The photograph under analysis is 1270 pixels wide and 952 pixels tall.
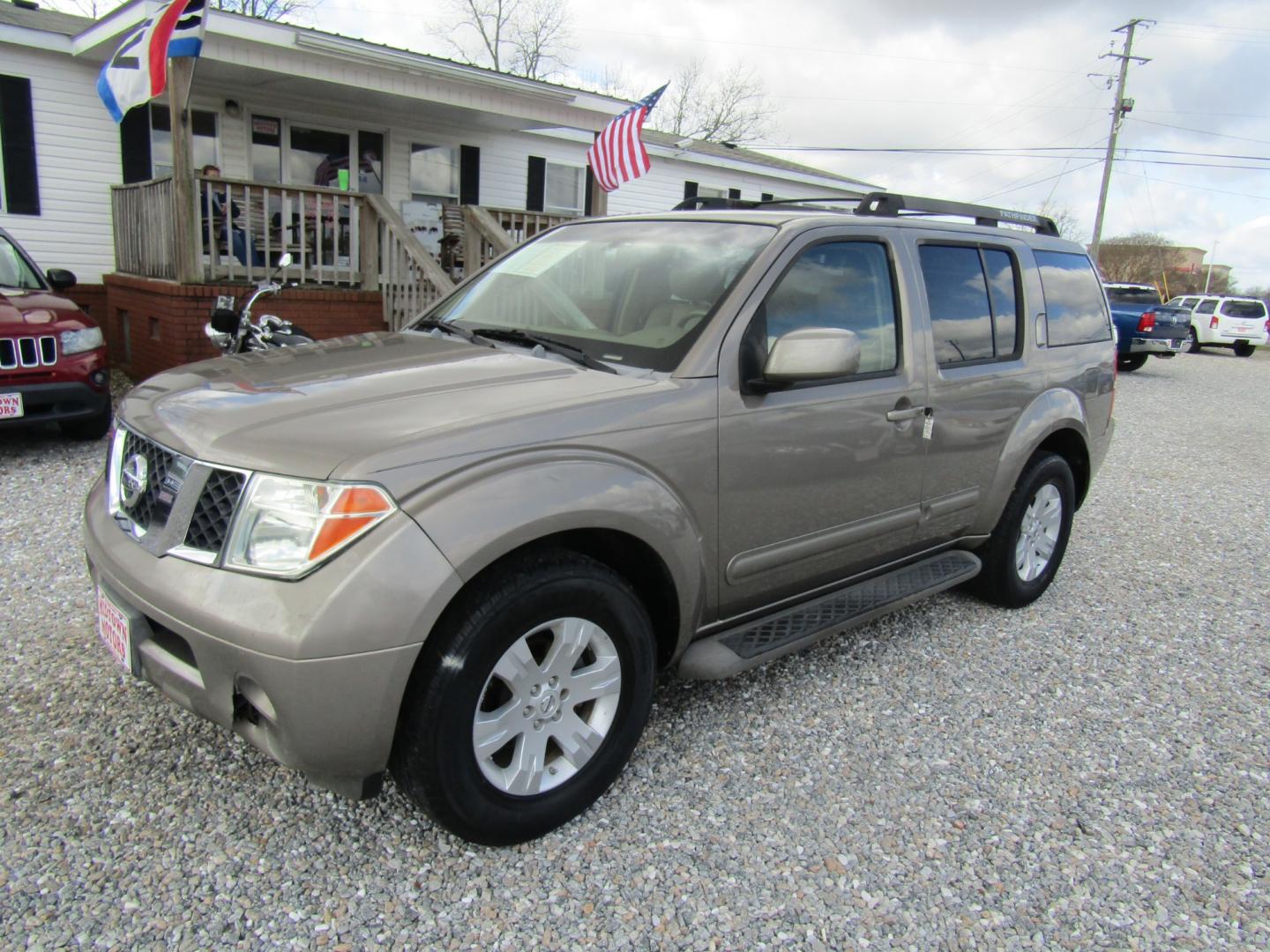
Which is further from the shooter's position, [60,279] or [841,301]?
[60,279]

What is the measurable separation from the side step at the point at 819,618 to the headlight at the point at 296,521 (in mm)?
1243

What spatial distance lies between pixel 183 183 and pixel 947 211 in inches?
278

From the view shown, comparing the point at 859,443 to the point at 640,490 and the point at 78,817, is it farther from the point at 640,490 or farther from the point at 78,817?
the point at 78,817

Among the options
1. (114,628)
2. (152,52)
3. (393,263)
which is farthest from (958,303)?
(152,52)

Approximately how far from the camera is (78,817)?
2488 millimetres

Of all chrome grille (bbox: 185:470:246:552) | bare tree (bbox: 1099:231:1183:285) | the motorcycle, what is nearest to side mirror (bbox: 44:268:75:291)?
the motorcycle

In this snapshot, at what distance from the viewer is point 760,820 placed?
2668 mm

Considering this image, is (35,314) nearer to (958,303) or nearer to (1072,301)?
(958,303)

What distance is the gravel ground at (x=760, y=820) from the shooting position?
223 centimetres

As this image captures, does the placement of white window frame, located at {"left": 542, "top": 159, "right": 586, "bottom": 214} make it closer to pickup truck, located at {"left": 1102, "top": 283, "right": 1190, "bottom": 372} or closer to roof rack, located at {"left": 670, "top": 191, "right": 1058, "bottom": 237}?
pickup truck, located at {"left": 1102, "top": 283, "right": 1190, "bottom": 372}

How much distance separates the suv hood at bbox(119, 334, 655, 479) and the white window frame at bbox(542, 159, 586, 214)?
41.0 feet

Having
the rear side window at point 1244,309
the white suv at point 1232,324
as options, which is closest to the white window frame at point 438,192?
the white suv at point 1232,324

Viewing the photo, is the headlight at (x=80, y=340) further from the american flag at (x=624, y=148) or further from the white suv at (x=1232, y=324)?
the white suv at (x=1232, y=324)

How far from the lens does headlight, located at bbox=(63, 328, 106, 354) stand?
626 centimetres
